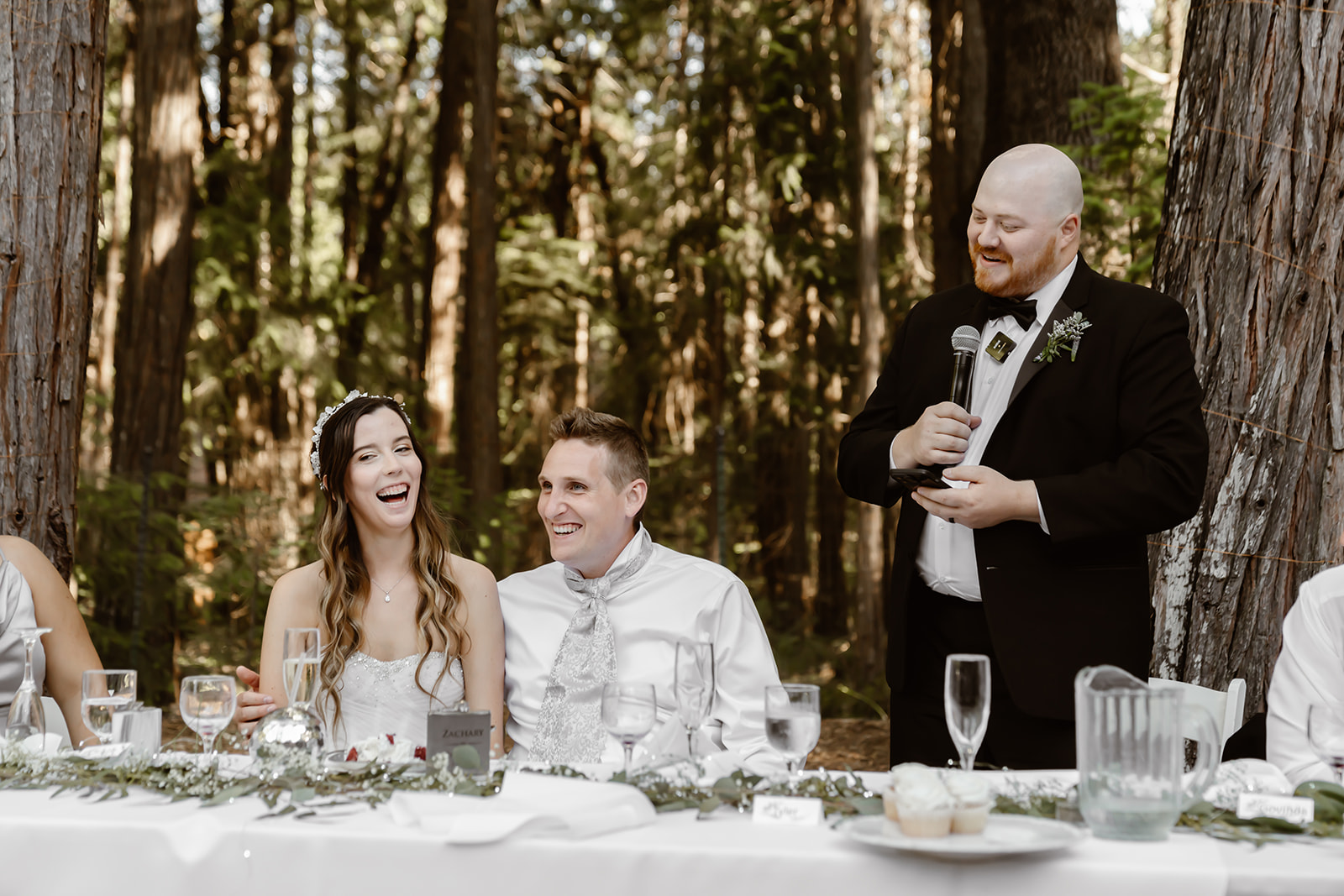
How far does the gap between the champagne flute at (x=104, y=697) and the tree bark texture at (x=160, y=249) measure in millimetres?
7344

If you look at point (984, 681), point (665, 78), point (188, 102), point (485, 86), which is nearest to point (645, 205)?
point (665, 78)

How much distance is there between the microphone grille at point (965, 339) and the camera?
8.35 feet

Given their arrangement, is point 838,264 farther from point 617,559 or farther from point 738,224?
point 617,559

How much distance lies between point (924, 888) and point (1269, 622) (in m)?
2.29

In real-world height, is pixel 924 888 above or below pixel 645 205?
below

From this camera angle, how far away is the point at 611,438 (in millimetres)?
3102

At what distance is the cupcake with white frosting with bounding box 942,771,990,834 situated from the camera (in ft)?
5.44

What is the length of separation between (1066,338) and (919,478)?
485mm

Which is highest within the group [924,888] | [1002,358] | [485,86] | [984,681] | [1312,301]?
[485,86]

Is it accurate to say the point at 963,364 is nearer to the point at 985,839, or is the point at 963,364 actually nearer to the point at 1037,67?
the point at 985,839

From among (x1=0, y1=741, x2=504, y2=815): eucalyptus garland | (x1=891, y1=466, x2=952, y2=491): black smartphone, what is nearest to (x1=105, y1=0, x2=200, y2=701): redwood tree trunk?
(x1=0, y1=741, x2=504, y2=815): eucalyptus garland

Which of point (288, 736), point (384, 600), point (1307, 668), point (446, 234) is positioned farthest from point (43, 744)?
point (446, 234)

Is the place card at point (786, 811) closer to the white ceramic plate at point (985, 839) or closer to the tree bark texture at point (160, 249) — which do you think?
the white ceramic plate at point (985, 839)

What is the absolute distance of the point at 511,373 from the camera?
50.2ft
